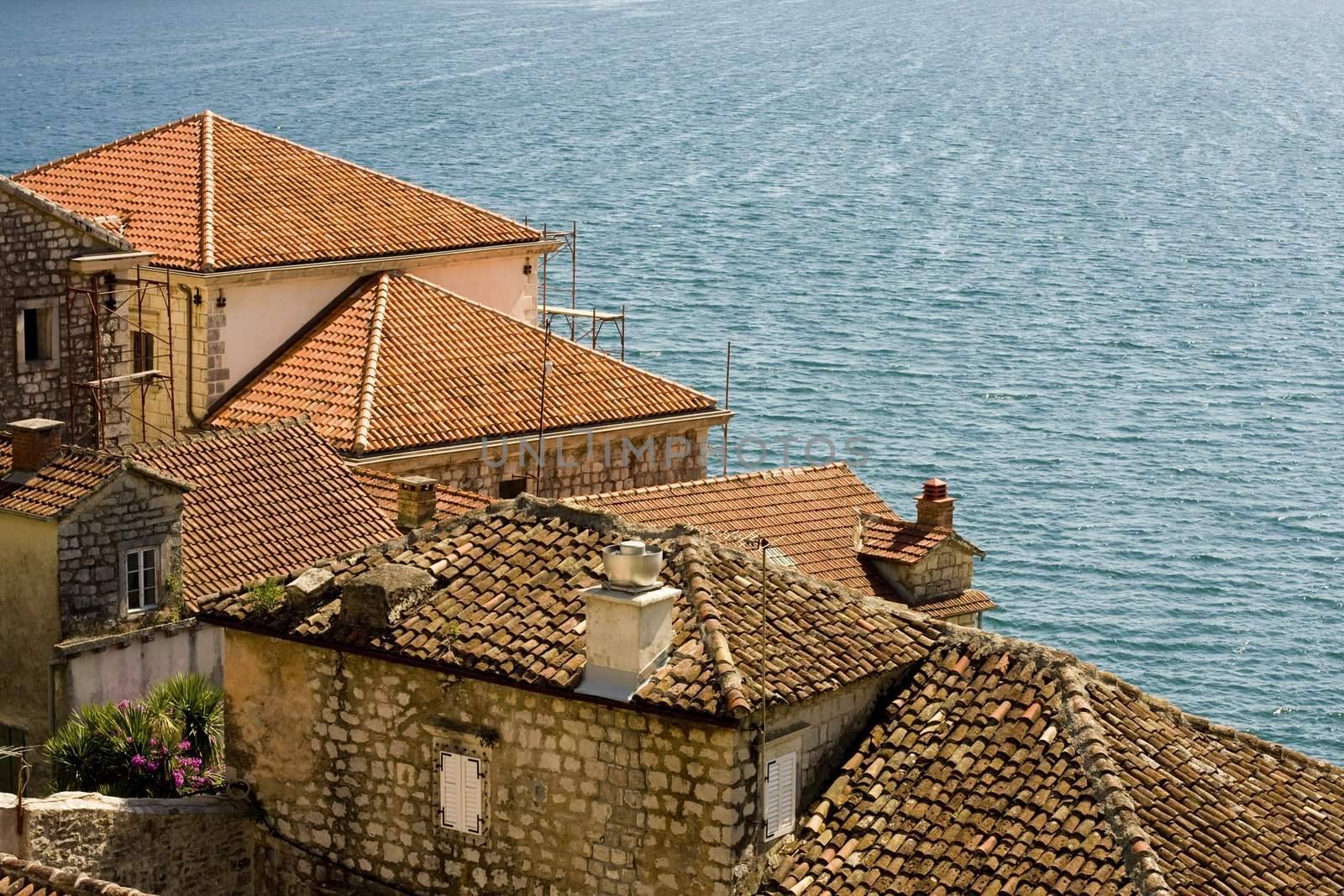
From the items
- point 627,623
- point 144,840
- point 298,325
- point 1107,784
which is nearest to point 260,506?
point 144,840

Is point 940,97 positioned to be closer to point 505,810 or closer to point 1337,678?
point 1337,678

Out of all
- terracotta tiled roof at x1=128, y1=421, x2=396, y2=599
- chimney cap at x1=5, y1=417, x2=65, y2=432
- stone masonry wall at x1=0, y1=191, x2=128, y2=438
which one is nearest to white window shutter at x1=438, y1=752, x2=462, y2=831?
terracotta tiled roof at x1=128, y1=421, x2=396, y2=599

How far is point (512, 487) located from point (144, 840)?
19607 millimetres

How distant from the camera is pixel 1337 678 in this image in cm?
5991

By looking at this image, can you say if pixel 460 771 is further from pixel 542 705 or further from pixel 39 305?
pixel 39 305

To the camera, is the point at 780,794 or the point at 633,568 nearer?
the point at 780,794

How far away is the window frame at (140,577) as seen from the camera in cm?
2781

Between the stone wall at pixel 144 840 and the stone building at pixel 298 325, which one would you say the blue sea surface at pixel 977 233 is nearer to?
the stone building at pixel 298 325

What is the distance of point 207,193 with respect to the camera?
145 feet

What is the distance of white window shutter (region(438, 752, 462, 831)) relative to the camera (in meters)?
19.5

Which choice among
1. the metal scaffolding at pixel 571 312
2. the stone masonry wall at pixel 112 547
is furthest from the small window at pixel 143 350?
the stone masonry wall at pixel 112 547

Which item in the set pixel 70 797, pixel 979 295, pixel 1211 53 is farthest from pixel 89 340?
pixel 1211 53

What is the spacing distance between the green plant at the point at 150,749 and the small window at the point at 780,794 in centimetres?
653

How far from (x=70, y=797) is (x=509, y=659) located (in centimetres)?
436
